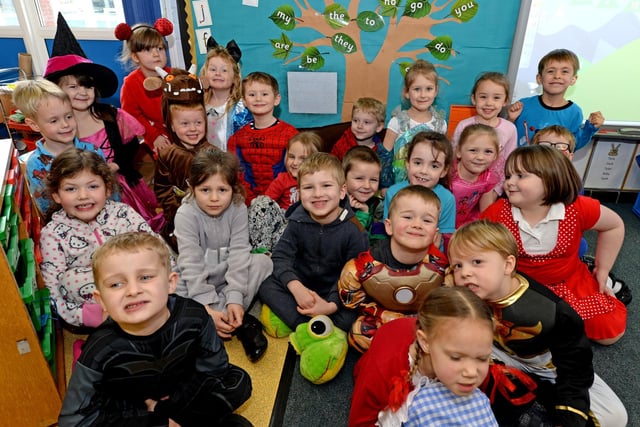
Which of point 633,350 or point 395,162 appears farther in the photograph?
point 395,162

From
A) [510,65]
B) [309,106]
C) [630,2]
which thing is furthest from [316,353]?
[630,2]

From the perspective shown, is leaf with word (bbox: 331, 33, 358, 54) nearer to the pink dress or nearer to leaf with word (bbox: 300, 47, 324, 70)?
leaf with word (bbox: 300, 47, 324, 70)

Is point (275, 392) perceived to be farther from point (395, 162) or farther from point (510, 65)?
point (510, 65)

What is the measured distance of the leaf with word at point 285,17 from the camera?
312cm

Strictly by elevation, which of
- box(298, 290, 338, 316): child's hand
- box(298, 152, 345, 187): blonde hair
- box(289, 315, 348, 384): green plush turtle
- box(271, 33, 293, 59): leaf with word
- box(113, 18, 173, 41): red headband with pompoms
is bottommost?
box(289, 315, 348, 384): green plush turtle

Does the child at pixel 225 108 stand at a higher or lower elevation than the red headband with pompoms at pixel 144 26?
lower

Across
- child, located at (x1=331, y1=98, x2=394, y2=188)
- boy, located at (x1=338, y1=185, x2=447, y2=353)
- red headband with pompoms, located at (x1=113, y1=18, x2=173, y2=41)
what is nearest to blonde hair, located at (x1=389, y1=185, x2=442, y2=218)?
boy, located at (x1=338, y1=185, x2=447, y2=353)

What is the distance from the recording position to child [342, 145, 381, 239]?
95.4 inches

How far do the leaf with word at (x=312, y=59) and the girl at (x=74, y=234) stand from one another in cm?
174

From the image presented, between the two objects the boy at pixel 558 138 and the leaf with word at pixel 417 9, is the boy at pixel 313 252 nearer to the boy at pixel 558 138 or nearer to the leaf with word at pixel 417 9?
the boy at pixel 558 138

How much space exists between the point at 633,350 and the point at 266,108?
2.29 m

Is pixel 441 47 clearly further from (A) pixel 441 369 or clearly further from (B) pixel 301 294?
(A) pixel 441 369

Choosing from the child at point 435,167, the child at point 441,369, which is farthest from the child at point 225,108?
the child at point 441,369

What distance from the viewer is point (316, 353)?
6.00 ft
